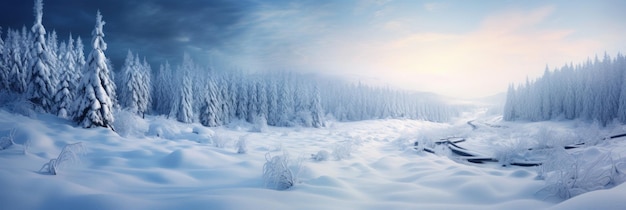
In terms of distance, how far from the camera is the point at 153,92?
67438 mm

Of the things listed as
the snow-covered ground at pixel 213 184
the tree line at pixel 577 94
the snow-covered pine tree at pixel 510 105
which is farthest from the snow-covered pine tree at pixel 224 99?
the snow-covered pine tree at pixel 510 105

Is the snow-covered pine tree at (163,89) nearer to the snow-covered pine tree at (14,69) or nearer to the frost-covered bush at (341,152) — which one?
the snow-covered pine tree at (14,69)

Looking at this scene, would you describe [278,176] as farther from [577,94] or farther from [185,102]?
[577,94]

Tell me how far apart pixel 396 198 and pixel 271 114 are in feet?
164

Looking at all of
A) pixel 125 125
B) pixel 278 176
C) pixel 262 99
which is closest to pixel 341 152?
pixel 278 176

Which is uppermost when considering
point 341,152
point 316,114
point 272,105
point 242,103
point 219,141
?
point 242,103

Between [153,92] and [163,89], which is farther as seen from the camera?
[153,92]

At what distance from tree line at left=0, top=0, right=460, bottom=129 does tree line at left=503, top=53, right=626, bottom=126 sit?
32064mm

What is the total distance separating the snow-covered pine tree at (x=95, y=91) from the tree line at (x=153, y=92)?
44mm

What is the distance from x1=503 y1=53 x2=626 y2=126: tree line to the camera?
1550 inches

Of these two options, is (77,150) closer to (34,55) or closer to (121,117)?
(121,117)

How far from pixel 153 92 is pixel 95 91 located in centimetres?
5936

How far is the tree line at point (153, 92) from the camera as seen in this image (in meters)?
15.6

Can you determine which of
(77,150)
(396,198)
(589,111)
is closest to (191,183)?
(77,150)
